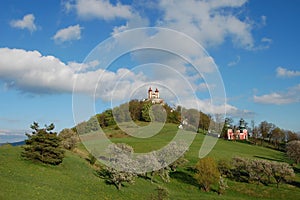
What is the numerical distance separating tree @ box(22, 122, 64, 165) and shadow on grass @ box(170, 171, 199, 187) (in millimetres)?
24501

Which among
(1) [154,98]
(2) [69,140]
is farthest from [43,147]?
(2) [69,140]

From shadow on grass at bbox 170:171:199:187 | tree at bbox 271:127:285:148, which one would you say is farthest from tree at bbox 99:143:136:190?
tree at bbox 271:127:285:148

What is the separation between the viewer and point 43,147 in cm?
4116

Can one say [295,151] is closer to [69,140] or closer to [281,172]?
[281,172]

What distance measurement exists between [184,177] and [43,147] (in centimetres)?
2894

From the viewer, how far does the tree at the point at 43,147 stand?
40719mm

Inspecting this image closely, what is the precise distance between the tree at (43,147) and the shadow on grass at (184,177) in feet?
80.4

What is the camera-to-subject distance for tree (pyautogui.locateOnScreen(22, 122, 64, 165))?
1603 inches

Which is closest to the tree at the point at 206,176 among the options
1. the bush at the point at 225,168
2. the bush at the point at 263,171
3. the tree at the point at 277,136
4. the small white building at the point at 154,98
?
the bush at the point at 225,168

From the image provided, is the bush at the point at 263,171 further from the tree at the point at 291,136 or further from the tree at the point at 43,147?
the tree at the point at 291,136

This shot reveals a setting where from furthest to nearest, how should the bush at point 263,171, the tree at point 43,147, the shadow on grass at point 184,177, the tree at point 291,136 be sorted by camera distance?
the tree at point 291,136
the bush at point 263,171
the shadow on grass at point 184,177
the tree at point 43,147

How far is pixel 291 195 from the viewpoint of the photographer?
173ft

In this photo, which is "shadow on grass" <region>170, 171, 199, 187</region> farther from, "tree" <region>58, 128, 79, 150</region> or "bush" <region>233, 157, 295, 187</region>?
"tree" <region>58, 128, 79, 150</region>

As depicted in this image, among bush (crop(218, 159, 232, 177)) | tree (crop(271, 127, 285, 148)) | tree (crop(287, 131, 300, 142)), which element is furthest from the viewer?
tree (crop(287, 131, 300, 142))
